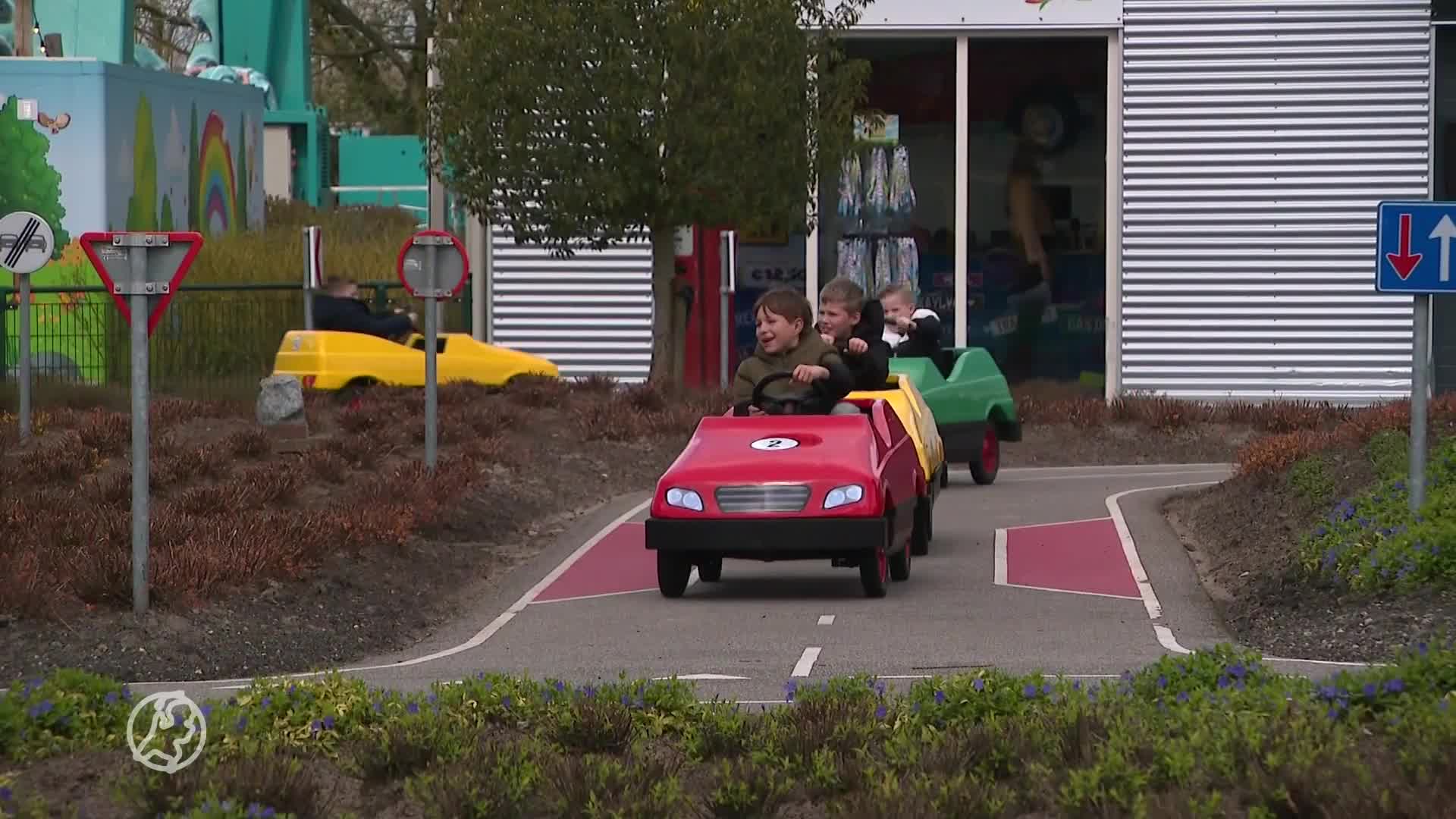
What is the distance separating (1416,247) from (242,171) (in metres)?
24.9

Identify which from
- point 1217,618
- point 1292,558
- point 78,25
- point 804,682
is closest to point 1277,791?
point 804,682

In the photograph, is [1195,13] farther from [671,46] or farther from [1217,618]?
[1217,618]

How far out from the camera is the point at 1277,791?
263 inches

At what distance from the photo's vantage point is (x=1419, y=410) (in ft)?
42.2

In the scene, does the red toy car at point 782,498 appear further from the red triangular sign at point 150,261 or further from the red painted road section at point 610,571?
the red triangular sign at point 150,261

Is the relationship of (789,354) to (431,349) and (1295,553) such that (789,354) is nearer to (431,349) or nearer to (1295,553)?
(1295,553)

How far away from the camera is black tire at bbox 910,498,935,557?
15211mm

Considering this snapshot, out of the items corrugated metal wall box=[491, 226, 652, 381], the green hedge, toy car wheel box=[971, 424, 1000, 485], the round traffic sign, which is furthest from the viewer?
corrugated metal wall box=[491, 226, 652, 381]

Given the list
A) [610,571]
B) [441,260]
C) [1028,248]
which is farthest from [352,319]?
[610,571]

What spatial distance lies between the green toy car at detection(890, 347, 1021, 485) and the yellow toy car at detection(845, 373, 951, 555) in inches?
93.1

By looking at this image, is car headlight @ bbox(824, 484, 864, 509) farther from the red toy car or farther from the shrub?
the shrub

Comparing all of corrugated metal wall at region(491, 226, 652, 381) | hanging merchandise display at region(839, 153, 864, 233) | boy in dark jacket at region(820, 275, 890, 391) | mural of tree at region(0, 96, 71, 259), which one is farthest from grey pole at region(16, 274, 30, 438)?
hanging merchandise display at region(839, 153, 864, 233)

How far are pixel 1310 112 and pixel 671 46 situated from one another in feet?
27.4

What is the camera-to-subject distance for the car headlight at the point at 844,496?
42.2 feet
